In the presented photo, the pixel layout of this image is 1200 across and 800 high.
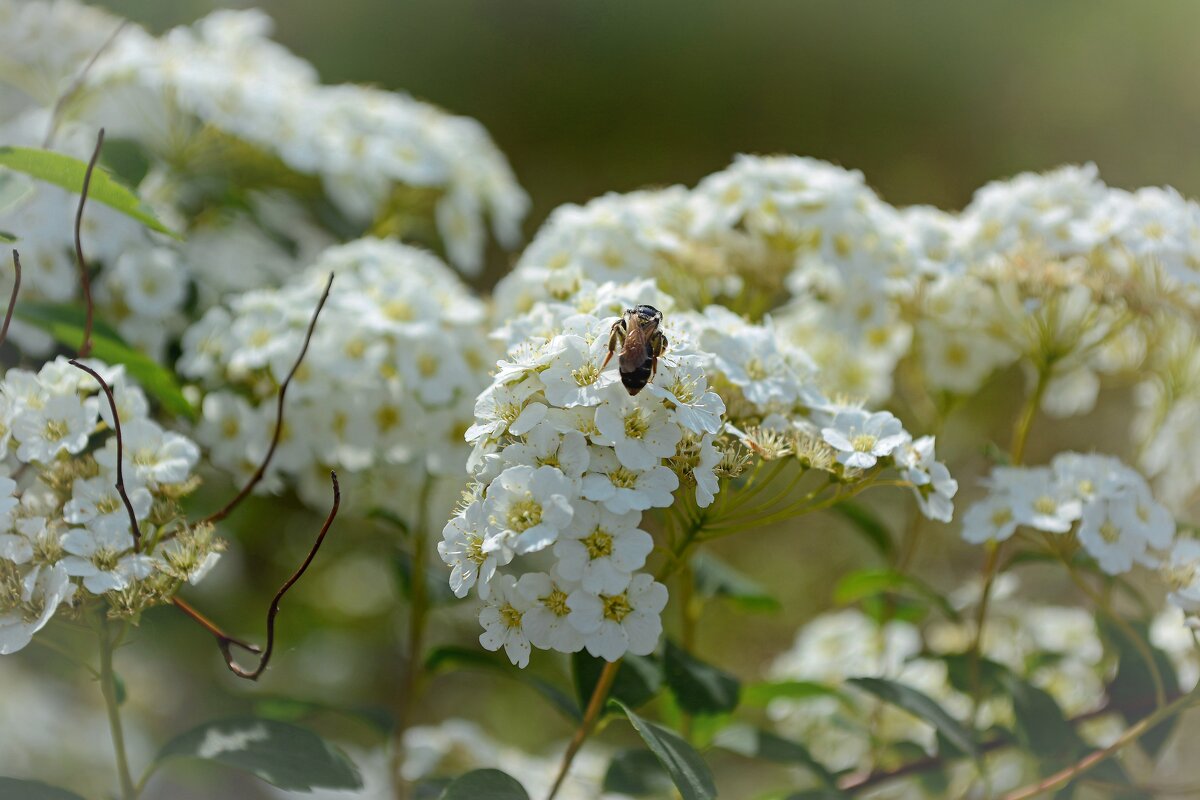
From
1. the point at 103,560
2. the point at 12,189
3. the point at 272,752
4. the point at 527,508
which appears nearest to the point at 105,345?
the point at 12,189

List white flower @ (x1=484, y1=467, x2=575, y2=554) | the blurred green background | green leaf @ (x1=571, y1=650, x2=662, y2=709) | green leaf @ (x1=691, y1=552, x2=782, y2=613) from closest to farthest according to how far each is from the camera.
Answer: white flower @ (x1=484, y1=467, x2=575, y2=554)
green leaf @ (x1=571, y1=650, x2=662, y2=709)
green leaf @ (x1=691, y1=552, x2=782, y2=613)
the blurred green background

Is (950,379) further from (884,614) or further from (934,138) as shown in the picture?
(934,138)

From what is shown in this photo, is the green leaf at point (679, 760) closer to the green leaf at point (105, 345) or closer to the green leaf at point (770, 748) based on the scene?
the green leaf at point (770, 748)

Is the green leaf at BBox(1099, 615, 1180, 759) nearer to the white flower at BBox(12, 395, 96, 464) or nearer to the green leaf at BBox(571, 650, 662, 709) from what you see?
the green leaf at BBox(571, 650, 662, 709)

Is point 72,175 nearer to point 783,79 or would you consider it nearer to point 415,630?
point 415,630

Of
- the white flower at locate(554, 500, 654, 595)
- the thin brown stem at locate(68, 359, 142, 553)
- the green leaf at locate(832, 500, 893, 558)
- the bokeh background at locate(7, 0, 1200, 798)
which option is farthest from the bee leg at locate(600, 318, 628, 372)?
the bokeh background at locate(7, 0, 1200, 798)

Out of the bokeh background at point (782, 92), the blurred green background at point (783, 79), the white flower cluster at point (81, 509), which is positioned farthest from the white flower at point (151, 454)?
the blurred green background at point (783, 79)

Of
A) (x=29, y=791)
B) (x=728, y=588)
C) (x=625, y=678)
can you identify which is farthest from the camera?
(x=728, y=588)

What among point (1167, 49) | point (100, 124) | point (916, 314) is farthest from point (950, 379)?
point (1167, 49)
